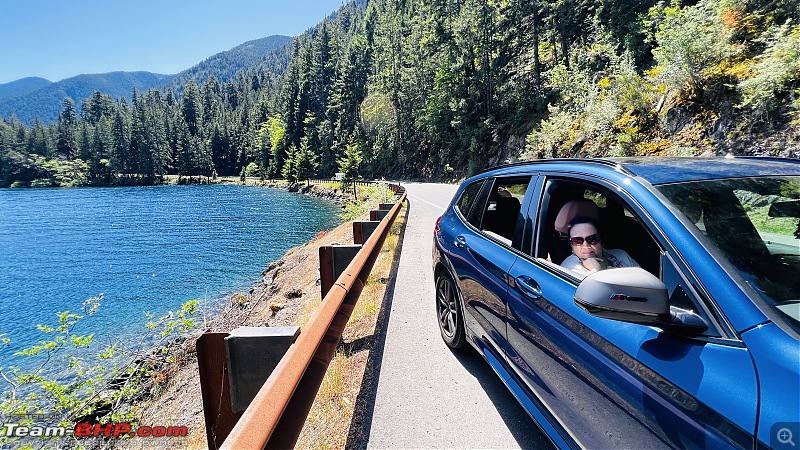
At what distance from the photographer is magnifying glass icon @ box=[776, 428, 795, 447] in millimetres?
1200

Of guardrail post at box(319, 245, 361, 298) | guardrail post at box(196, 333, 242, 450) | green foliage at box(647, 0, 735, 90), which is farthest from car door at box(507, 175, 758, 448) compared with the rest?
green foliage at box(647, 0, 735, 90)

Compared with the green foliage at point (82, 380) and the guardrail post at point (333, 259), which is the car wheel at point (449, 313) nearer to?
the guardrail post at point (333, 259)

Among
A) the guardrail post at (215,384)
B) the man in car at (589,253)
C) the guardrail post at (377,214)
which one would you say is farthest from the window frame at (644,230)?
the guardrail post at (377,214)

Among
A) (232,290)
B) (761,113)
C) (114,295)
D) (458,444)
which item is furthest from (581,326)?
(114,295)

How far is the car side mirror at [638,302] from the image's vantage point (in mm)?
1568

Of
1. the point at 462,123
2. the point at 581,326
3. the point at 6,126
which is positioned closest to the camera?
the point at 581,326

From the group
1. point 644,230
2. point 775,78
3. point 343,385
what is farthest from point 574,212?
point 775,78

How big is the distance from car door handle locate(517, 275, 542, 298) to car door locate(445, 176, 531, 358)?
0.68ft

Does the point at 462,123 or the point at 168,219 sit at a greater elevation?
the point at 462,123

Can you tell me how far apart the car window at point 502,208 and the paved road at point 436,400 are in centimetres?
139

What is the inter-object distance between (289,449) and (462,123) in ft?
149

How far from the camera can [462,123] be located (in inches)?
1769

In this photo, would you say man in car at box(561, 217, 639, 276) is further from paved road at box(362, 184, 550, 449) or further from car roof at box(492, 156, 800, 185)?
paved road at box(362, 184, 550, 449)

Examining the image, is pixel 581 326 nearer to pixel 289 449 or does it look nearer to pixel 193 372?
pixel 289 449
